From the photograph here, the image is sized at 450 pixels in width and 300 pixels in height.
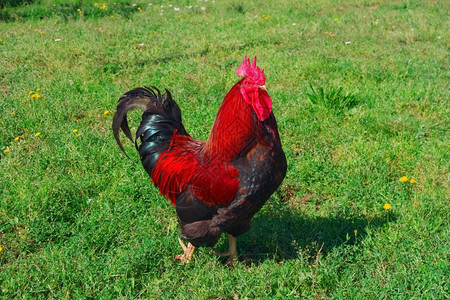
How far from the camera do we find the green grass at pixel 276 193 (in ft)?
10.2

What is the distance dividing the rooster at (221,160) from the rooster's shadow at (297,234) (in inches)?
9.8

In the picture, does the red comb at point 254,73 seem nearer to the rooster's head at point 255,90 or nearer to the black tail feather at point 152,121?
the rooster's head at point 255,90

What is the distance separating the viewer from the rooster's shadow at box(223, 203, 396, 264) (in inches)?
134

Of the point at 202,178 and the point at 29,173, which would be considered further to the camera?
the point at 29,173

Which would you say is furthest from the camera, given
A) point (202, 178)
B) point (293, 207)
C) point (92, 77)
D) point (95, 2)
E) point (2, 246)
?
point (95, 2)

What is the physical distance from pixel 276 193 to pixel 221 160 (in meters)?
1.33

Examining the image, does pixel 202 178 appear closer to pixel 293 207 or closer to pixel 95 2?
pixel 293 207

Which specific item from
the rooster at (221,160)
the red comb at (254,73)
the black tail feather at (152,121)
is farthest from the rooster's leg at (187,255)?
the red comb at (254,73)

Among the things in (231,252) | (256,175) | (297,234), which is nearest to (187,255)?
(231,252)

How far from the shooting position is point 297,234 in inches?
140

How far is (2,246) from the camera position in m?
3.39

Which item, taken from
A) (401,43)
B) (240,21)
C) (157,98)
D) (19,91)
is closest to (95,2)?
(240,21)

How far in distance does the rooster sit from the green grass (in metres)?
0.44

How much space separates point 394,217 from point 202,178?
1787mm
